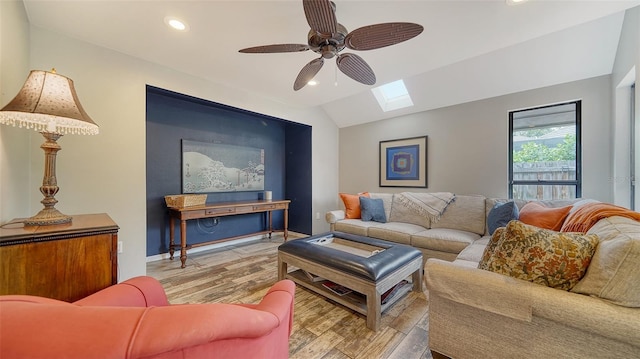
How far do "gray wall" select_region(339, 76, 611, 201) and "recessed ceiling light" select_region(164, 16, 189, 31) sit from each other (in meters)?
3.39

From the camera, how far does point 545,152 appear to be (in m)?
3.03

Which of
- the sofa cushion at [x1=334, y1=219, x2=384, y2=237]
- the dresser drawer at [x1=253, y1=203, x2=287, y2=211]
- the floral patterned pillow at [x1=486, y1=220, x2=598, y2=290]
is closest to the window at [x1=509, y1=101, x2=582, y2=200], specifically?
the sofa cushion at [x1=334, y1=219, x2=384, y2=237]

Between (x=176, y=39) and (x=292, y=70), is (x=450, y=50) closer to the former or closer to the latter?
(x=292, y=70)

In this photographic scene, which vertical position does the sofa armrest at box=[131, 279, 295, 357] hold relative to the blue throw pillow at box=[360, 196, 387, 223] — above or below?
above

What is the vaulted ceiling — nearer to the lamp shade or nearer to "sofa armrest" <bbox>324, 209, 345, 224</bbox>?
the lamp shade

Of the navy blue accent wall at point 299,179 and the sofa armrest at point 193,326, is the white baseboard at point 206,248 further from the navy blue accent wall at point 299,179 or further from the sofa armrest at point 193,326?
the sofa armrest at point 193,326

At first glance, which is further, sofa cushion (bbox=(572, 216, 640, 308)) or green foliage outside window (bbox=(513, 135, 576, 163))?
green foliage outside window (bbox=(513, 135, 576, 163))

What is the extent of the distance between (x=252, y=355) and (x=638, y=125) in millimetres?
3260

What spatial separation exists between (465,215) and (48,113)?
12.8 feet

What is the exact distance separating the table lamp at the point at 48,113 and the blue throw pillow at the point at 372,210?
10.4 ft

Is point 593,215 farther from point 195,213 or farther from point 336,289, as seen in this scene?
point 195,213

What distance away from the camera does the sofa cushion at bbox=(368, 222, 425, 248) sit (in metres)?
3.00

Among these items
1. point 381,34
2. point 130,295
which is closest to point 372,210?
point 381,34

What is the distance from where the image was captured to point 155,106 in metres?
3.22
